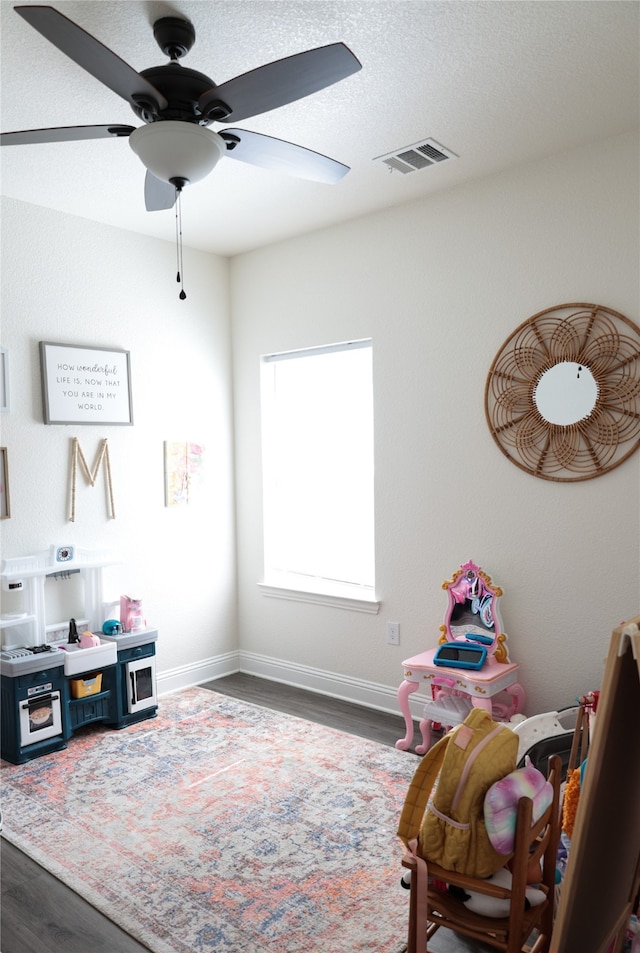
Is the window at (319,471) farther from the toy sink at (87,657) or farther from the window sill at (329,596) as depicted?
the toy sink at (87,657)

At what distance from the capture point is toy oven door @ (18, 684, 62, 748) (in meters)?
3.18

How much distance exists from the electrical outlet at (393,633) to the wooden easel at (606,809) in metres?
2.24

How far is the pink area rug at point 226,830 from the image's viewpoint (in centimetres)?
210

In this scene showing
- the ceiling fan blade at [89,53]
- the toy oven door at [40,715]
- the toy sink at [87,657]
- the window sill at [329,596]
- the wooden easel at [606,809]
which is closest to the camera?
the wooden easel at [606,809]

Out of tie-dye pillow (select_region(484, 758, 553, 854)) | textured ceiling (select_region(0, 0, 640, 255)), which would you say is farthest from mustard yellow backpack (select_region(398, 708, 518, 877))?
textured ceiling (select_region(0, 0, 640, 255))

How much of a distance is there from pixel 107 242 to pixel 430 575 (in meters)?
2.53

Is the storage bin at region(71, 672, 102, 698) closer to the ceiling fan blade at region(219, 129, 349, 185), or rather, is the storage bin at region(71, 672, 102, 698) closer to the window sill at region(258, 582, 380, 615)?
the window sill at region(258, 582, 380, 615)

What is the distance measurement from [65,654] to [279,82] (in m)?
2.67

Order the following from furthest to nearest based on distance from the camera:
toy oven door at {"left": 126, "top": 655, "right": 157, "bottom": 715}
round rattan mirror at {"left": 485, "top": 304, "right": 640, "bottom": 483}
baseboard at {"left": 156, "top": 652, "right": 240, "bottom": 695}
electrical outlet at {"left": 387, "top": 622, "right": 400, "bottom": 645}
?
baseboard at {"left": 156, "top": 652, "right": 240, "bottom": 695} < electrical outlet at {"left": 387, "top": 622, "right": 400, "bottom": 645} < toy oven door at {"left": 126, "top": 655, "right": 157, "bottom": 715} < round rattan mirror at {"left": 485, "top": 304, "right": 640, "bottom": 483}

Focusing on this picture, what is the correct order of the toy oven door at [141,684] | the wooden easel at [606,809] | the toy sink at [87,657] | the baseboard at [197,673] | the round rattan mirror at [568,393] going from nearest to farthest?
the wooden easel at [606,809] < the round rattan mirror at [568,393] < the toy sink at [87,657] < the toy oven door at [141,684] < the baseboard at [197,673]

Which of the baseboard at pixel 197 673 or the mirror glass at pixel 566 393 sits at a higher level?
the mirror glass at pixel 566 393

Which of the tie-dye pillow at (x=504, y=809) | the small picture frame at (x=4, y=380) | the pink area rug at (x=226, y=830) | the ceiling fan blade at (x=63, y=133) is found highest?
the ceiling fan blade at (x=63, y=133)

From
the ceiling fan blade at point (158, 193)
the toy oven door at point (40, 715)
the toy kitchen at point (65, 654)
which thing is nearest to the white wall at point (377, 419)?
the toy kitchen at point (65, 654)

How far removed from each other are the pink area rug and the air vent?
268 centimetres
